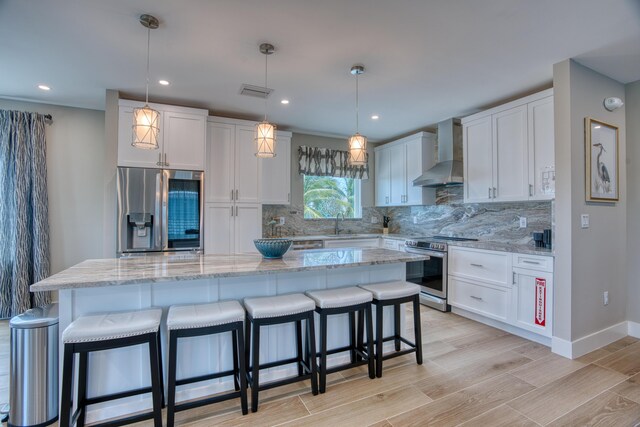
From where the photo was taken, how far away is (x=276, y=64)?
2.78m

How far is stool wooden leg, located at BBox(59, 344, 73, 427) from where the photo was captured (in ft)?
5.14

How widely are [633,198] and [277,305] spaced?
3760 millimetres

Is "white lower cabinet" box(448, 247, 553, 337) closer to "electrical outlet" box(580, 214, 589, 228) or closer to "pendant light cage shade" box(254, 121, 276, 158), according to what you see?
"electrical outlet" box(580, 214, 589, 228)

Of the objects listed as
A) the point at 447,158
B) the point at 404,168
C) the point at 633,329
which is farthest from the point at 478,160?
the point at 633,329

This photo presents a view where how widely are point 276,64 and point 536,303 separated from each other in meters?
3.36

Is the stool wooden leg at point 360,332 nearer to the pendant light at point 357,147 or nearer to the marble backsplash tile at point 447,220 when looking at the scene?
the pendant light at point 357,147

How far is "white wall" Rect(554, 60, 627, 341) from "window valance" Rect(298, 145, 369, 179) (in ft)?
9.40

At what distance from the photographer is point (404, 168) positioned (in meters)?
5.03

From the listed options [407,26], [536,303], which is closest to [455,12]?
[407,26]

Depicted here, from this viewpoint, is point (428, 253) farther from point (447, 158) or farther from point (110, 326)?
point (110, 326)

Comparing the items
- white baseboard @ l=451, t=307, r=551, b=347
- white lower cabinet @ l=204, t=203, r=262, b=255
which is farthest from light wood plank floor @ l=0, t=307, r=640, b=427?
white lower cabinet @ l=204, t=203, r=262, b=255

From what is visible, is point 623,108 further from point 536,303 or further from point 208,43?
point 208,43

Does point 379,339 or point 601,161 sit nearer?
point 379,339

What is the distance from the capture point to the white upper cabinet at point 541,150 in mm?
3078
